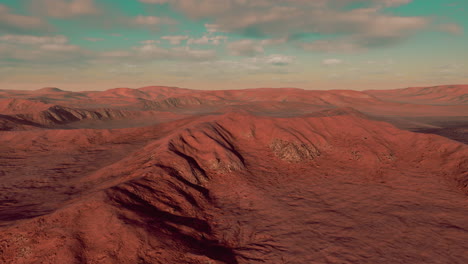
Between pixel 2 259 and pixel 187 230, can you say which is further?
pixel 187 230

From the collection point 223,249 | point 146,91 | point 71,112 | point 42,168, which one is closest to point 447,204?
point 223,249

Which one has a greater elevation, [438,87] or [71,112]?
[438,87]

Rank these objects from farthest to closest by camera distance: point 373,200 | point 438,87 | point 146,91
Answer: point 146,91 → point 438,87 → point 373,200

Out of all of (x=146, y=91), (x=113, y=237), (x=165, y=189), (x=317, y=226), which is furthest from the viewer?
(x=146, y=91)

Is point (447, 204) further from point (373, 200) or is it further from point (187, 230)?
point (187, 230)

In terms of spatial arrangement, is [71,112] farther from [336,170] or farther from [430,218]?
[430,218]

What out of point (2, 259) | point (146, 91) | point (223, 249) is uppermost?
point (146, 91)

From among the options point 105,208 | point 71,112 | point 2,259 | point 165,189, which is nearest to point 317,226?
point 165,189
